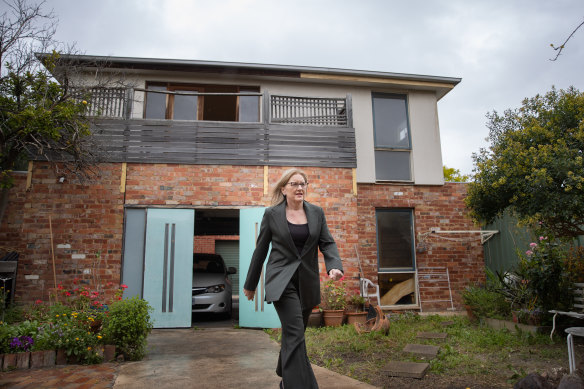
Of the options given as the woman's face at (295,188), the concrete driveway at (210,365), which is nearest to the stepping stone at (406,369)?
the concrete driveway at (210,365)

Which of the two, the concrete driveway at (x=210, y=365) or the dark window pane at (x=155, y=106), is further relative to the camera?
the dark window pane at (x=155, y=106)

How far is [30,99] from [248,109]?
4.31 metres

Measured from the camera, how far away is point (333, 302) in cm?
728

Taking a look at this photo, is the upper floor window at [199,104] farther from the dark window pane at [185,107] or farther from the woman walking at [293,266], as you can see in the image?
the woman walking at [293,266]

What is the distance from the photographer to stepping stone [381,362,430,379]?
3.76 m

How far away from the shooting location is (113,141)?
7.55m

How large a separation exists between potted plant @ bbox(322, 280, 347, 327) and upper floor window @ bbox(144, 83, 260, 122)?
409cm

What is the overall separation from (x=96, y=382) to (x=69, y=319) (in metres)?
1.34

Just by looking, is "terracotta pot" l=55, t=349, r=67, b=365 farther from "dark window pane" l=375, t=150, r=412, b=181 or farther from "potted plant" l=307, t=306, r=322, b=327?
"dark window pane" l=375, t=150, r=412, b=181

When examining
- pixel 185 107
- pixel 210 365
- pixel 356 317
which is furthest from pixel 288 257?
pixel 185 107

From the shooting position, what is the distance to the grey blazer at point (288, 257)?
286 centimetres

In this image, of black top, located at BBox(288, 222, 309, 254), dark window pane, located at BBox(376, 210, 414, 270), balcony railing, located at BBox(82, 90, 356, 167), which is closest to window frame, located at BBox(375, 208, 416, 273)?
dark window pane, located at BBox(376, 210, 414, 270)

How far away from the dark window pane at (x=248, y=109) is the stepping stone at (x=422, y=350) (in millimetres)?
5860

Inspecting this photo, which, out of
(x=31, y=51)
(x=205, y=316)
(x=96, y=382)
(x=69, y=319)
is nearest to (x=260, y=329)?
(x=205, y=316)
